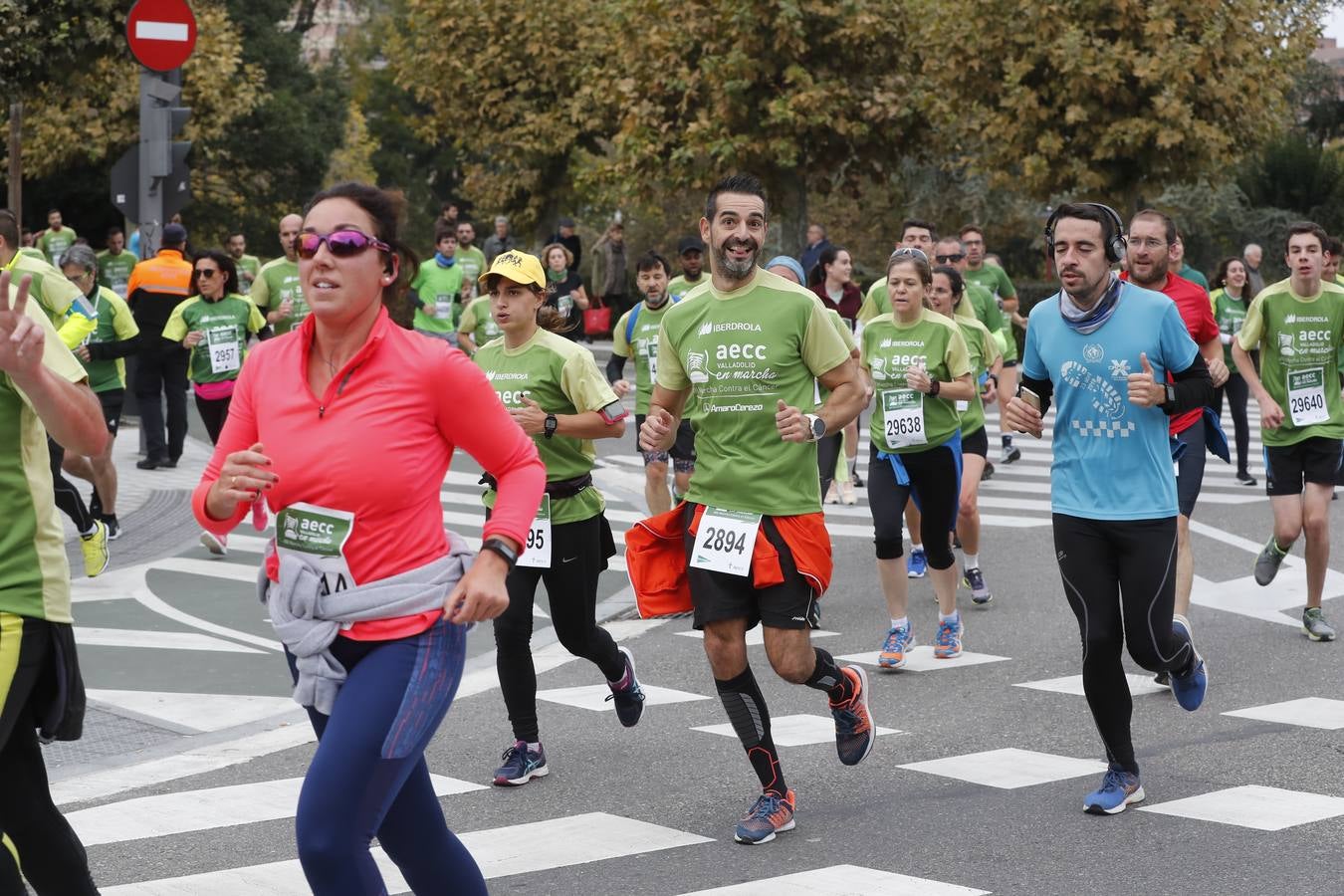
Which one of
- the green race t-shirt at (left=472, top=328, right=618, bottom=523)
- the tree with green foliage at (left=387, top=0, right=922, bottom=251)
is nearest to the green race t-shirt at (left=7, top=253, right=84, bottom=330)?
the green race t-shirt at (left=472, top=328, right=618, bottom=523)

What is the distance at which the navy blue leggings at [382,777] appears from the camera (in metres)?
3.76

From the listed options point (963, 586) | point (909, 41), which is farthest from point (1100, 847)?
point (909, 41)

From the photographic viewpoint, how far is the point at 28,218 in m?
43.3

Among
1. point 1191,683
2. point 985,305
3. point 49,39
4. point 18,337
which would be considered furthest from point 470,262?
point 18,337

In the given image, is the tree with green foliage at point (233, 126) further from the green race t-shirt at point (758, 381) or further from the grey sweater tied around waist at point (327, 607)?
the grey sweater tied around waist at point (327, 607)

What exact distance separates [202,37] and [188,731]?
90.0 feet

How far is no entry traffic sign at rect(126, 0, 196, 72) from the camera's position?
13609 millimetres

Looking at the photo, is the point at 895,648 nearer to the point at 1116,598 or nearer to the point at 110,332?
the point at 1116,598

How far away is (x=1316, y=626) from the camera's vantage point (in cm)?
957

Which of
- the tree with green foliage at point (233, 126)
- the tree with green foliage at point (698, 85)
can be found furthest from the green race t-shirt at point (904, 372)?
the tree with green foliage at point (233, 126)

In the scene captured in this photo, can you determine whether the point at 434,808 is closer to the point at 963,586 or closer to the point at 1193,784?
the point at 1193,784

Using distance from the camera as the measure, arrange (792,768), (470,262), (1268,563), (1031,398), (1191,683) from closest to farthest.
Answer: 1. (1031,398)
2. (1191,683)
3. (792,768)
4. (1268,563)
5. (470,262)

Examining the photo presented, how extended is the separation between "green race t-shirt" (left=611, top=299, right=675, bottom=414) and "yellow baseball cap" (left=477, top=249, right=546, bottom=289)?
4.80m

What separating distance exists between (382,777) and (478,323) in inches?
383
